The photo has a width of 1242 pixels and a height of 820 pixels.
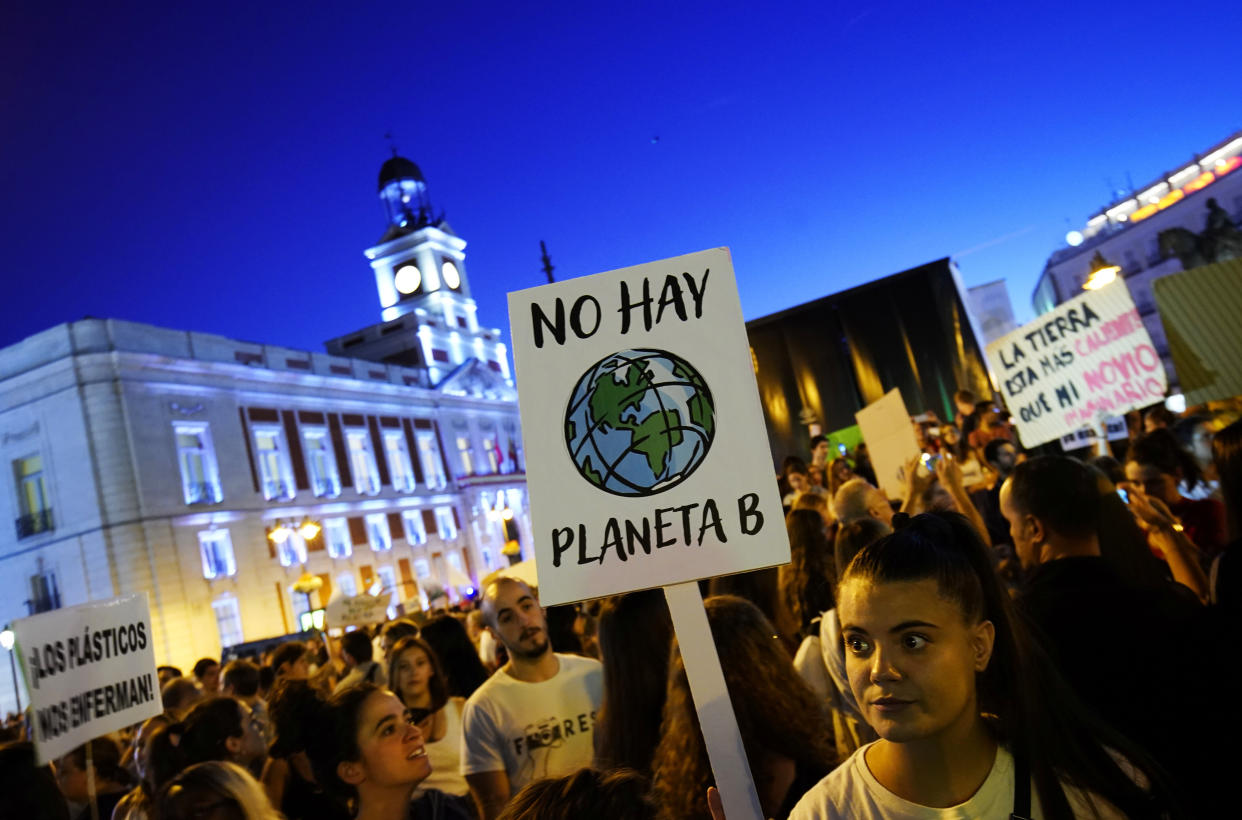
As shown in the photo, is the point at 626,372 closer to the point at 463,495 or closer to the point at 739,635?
the point at 739,635

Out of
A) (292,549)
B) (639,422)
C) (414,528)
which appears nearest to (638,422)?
(639,422)

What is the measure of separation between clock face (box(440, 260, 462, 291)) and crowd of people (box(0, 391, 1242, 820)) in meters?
50.4

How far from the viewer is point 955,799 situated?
1832mm

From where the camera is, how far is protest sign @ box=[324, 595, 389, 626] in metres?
13.6

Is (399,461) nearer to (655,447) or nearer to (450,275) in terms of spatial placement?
(450,275)

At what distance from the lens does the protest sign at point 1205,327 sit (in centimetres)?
512

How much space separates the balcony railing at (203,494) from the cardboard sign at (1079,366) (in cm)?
2937

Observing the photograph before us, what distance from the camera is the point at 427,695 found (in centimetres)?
470

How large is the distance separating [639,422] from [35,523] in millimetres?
33084

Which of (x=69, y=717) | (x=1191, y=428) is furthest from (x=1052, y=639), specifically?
(x=69, y=717)

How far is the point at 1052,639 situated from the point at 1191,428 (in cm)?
293

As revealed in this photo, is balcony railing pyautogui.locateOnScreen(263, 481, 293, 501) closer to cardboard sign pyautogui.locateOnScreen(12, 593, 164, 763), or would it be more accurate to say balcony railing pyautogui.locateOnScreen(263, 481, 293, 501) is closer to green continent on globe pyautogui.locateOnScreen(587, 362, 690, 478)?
cardboard sign pyautogui.locateOnScreen(12, 593, 164, 763)

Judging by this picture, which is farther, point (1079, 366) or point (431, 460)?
point (431, 460)

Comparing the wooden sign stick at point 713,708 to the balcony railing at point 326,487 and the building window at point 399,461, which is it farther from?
the building window at point 399,461
